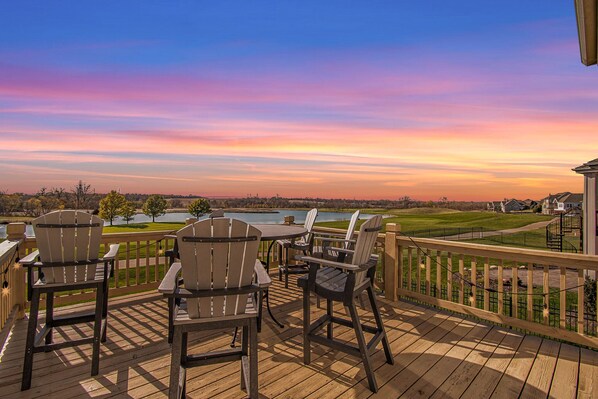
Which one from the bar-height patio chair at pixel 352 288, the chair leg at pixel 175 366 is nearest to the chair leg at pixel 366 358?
the bar-height patio chair at pixel 352 288

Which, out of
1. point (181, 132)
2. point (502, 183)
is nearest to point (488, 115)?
point (181, 132)

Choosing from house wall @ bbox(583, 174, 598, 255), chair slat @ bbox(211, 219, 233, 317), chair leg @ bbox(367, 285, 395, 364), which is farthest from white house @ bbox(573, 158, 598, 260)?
chair slat @ bbox(211, 219, 233, 317)

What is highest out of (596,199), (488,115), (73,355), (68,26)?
(68,26)

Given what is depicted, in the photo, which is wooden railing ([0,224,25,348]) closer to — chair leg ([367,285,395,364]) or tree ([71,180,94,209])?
tree ([71,180,94,209])

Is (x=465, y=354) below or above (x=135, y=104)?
below

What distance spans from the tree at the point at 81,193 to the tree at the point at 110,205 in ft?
13.6

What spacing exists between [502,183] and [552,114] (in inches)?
412

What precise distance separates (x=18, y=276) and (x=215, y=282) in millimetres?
3283

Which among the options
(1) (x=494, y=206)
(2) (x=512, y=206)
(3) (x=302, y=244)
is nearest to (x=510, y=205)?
(2) (x=512, y=206)

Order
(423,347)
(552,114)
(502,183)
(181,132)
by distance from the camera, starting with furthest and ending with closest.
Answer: (502,183)
(181,132)
(552,114)
(423,347)

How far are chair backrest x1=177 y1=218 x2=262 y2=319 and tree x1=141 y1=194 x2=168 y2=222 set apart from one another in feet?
24.8

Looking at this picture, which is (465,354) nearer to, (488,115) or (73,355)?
(73,355)

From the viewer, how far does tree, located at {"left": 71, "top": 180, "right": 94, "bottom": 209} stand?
4.77 meters

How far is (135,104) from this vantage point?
7660 millimetres
